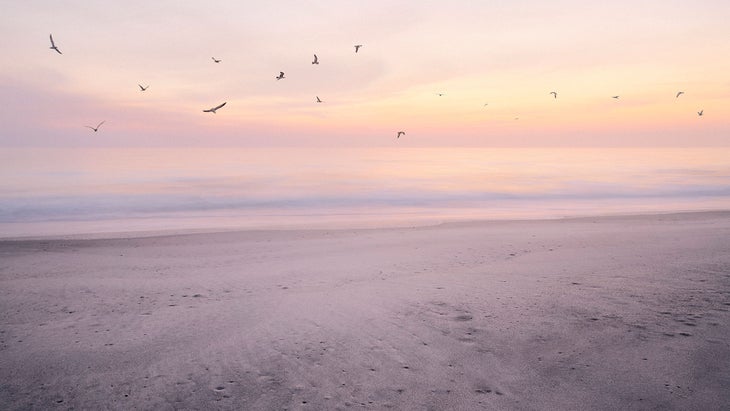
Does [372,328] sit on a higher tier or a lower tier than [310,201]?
lower

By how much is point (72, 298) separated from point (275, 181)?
38.2 meters

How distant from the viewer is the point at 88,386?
542cm

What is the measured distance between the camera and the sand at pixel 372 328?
530 centimetres

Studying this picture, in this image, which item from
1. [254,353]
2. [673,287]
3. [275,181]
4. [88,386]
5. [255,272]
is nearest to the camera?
[88,386]

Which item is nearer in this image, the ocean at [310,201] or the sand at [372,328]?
the sand at [372,328]

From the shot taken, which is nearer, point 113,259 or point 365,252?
point 113,259

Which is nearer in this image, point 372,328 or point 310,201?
point 372,328

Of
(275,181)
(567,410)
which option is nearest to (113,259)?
(567,410)

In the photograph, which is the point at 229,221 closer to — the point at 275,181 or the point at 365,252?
the point at 365,252

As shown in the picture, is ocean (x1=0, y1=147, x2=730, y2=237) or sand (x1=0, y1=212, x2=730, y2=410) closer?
sand (x1=0, y1=212, x2=730, y2=410)

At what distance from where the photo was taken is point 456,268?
413 inches

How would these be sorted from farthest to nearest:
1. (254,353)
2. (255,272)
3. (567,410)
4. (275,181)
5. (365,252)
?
(275,181) → (365,252) → (255,272) → (254,353) → (567,410)

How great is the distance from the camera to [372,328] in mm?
7082

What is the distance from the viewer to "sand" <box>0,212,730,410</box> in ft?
17.4
